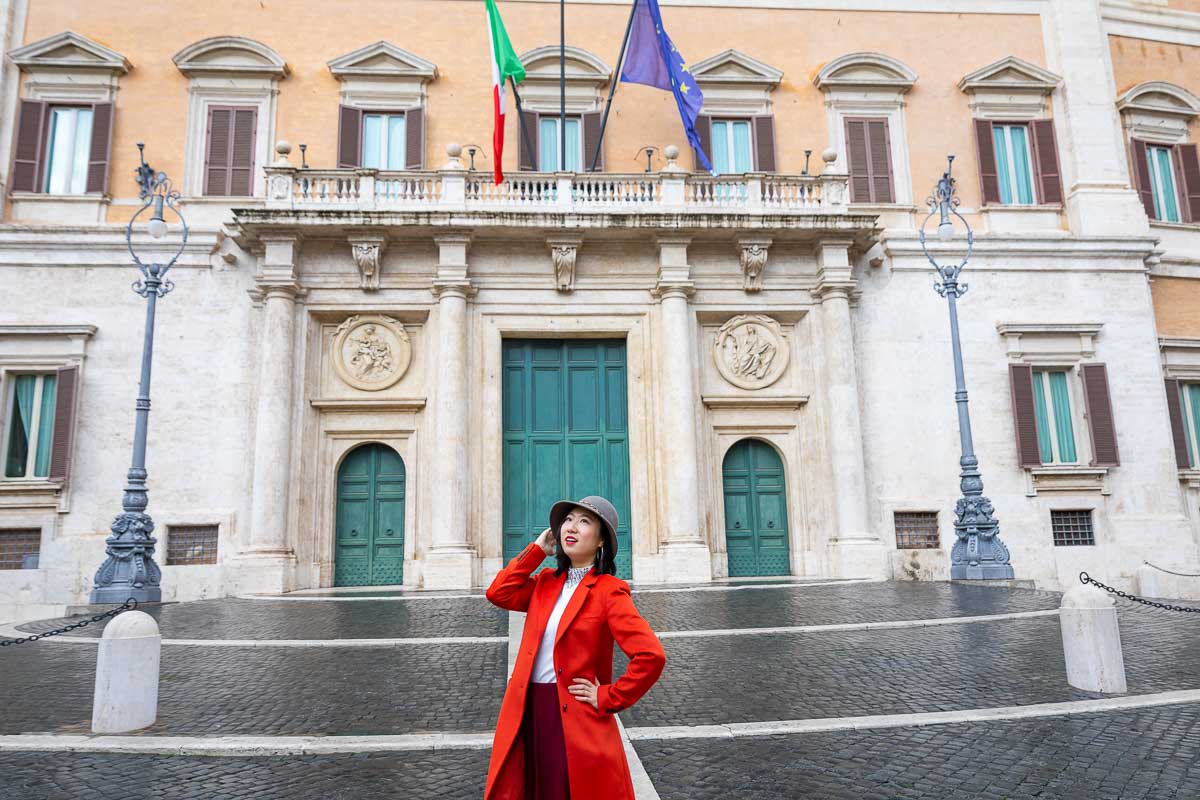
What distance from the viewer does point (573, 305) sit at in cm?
1498

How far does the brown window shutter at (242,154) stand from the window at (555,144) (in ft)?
18.9

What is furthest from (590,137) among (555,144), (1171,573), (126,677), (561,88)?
(1171,573)

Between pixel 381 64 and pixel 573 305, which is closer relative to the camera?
pixel 573 305

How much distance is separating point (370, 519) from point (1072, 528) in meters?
13.5

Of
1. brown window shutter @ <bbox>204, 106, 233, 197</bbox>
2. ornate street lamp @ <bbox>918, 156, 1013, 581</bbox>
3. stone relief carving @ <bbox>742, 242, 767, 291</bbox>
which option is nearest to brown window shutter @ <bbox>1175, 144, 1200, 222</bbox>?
ornate street lamp @ <bbox>918, 156, 1013, 581</bbox>

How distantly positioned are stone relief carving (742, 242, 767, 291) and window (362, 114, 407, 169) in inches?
284

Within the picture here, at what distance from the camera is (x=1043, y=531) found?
14.9 meters

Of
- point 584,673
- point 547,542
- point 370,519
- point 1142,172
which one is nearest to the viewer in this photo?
point 584,673

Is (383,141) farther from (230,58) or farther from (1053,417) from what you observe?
(1053,417)

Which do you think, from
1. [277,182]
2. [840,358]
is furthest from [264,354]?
[840,358]

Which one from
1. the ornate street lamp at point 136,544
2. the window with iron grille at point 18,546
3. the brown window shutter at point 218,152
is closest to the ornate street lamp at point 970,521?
the ornate street lamp at point 136,544

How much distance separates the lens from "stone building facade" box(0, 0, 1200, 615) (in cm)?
1398

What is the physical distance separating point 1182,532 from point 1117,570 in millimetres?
1586

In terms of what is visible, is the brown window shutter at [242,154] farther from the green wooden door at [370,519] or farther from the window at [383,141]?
the green wooden door at [370,519]
